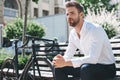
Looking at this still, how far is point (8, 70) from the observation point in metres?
6.86

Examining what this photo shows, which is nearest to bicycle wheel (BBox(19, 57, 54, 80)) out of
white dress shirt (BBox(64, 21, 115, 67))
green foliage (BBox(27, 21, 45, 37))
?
white dress shirt (BBox(64, 21, 115, 67))

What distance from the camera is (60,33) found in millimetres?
40219

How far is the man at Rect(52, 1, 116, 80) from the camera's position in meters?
4.08

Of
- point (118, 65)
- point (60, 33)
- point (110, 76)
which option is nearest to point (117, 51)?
point (118, 65)

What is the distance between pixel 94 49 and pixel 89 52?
0.07 metres

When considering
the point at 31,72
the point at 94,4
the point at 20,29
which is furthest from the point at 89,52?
the point at 20,29

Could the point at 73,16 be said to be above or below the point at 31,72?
above

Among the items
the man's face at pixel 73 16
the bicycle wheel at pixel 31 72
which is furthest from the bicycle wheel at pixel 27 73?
the man's face at pixel 73 16

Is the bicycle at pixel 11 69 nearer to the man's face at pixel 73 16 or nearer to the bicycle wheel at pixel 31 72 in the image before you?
the bicycle wheel at pixel 31 72

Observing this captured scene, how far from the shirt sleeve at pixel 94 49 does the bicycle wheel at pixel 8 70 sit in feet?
7.93

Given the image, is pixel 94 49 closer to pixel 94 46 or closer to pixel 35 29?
pixel 94 46

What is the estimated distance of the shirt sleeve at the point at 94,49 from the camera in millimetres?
4074

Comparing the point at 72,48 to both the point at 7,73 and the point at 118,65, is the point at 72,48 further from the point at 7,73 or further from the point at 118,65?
the point at 7,73

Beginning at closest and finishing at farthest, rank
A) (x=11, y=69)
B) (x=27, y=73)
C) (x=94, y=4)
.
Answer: (x=27, y=73) < (x=11, y=69) < (x=94, y=4)
